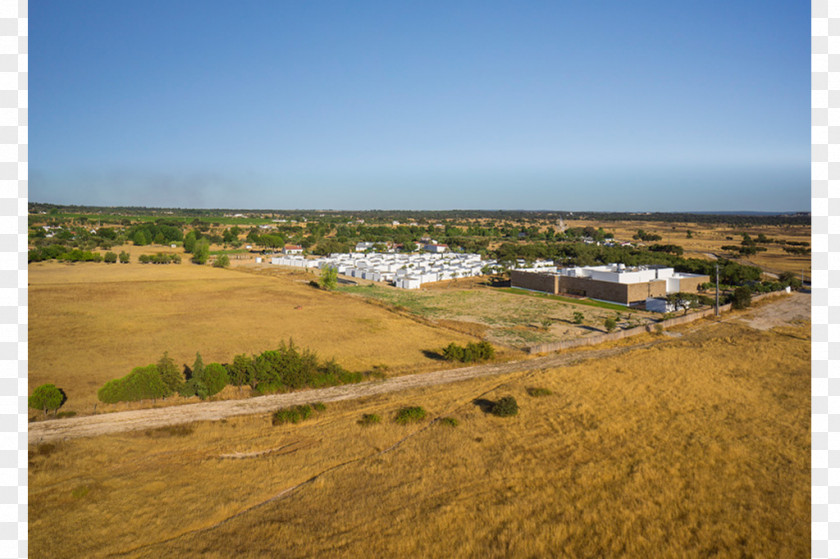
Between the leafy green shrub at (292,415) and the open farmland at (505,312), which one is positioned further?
the open farmland at (505,312)

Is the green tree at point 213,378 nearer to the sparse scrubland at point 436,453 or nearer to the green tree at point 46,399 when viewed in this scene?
the sparse scrubland at point 436,453

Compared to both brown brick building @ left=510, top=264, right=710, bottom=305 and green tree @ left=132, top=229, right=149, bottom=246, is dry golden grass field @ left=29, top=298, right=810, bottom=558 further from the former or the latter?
green tree @ left=132, top=229, right=149, bottom=246

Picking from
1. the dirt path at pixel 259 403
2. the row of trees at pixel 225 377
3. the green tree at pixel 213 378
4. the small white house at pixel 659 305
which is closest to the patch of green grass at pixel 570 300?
the small white house at pixel 659 305

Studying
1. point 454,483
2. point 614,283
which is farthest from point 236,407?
point 614,283

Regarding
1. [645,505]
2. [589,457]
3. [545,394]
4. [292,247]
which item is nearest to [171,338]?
[545,394]

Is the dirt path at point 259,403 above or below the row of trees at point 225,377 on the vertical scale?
below

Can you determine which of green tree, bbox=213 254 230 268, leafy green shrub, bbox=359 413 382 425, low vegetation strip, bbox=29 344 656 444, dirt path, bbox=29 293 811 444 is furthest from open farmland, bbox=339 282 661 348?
green tree, bbox=213 254 230 268
